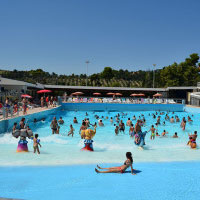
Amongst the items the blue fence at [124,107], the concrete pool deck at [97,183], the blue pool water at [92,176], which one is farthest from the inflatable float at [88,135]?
the blue fence at [124,107]

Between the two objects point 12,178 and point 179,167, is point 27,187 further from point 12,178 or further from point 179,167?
point 179,167

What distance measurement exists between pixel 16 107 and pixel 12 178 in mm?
9555

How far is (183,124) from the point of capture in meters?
16.0

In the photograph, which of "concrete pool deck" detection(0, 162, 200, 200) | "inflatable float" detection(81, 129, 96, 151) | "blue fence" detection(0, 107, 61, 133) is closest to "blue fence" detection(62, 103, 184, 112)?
Answer: "blue fence" detection(0, 107, 61, 133)

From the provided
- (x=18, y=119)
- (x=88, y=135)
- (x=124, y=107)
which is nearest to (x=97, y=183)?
(x=88, y=135)

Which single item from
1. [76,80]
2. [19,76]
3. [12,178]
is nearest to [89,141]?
[12,178]

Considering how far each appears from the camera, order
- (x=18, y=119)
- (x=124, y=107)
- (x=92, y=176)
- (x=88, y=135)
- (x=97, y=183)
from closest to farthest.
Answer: (x=97, y=183) → (x=92, y=176) → (x=88, y=135) → (x=18, y=119) → (x=124, y=107)

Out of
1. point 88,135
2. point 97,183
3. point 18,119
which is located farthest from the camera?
point 18,119

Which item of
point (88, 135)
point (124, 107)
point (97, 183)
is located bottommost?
point (97, 183)

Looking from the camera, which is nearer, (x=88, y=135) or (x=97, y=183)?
(x=97, y=183)

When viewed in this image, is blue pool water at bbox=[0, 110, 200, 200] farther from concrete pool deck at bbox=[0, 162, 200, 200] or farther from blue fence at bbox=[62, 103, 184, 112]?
blue fence at bbox=[62, 103, 184, 112]

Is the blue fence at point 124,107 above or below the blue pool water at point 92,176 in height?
above

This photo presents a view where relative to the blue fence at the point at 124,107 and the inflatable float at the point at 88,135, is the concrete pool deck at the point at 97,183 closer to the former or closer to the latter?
the inflatable float at the point at 88,135

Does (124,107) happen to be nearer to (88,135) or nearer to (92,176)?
→ (88,135)
